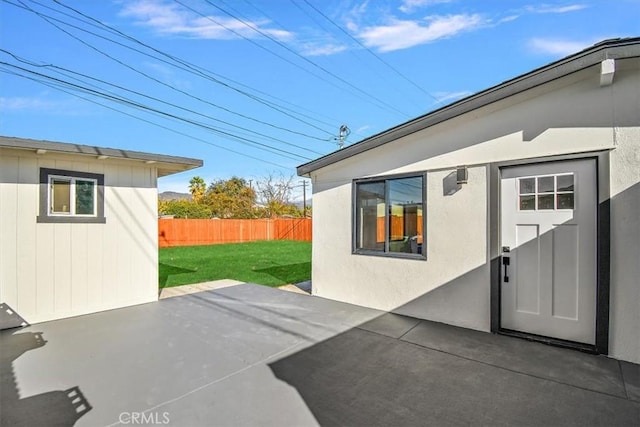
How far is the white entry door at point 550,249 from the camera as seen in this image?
3.45 metres

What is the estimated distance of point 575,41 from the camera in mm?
7113

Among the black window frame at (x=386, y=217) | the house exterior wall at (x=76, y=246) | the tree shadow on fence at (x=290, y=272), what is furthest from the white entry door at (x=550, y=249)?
the house exterior wall at (x=76, y=246)

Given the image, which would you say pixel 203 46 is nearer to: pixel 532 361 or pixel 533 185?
pixel 533 185

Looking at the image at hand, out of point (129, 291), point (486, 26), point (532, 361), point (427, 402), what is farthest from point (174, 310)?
point (486, 26)

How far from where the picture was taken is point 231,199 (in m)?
27.8

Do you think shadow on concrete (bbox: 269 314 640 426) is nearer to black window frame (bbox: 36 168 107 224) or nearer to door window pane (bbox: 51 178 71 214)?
black window frame (bbox: 36 168 107 224)

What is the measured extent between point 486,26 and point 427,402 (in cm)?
909

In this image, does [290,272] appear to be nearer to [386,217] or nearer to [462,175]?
[386,217]

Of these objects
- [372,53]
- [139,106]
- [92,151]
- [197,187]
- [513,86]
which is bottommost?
[92,151]

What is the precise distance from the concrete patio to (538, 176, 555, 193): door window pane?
1785 mm

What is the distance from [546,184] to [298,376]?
3500mm

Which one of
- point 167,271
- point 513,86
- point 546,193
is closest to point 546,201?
point 546,193

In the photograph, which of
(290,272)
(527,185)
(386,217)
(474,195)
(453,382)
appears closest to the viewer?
(453,382)

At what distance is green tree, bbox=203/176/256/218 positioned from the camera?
27.7 metres
